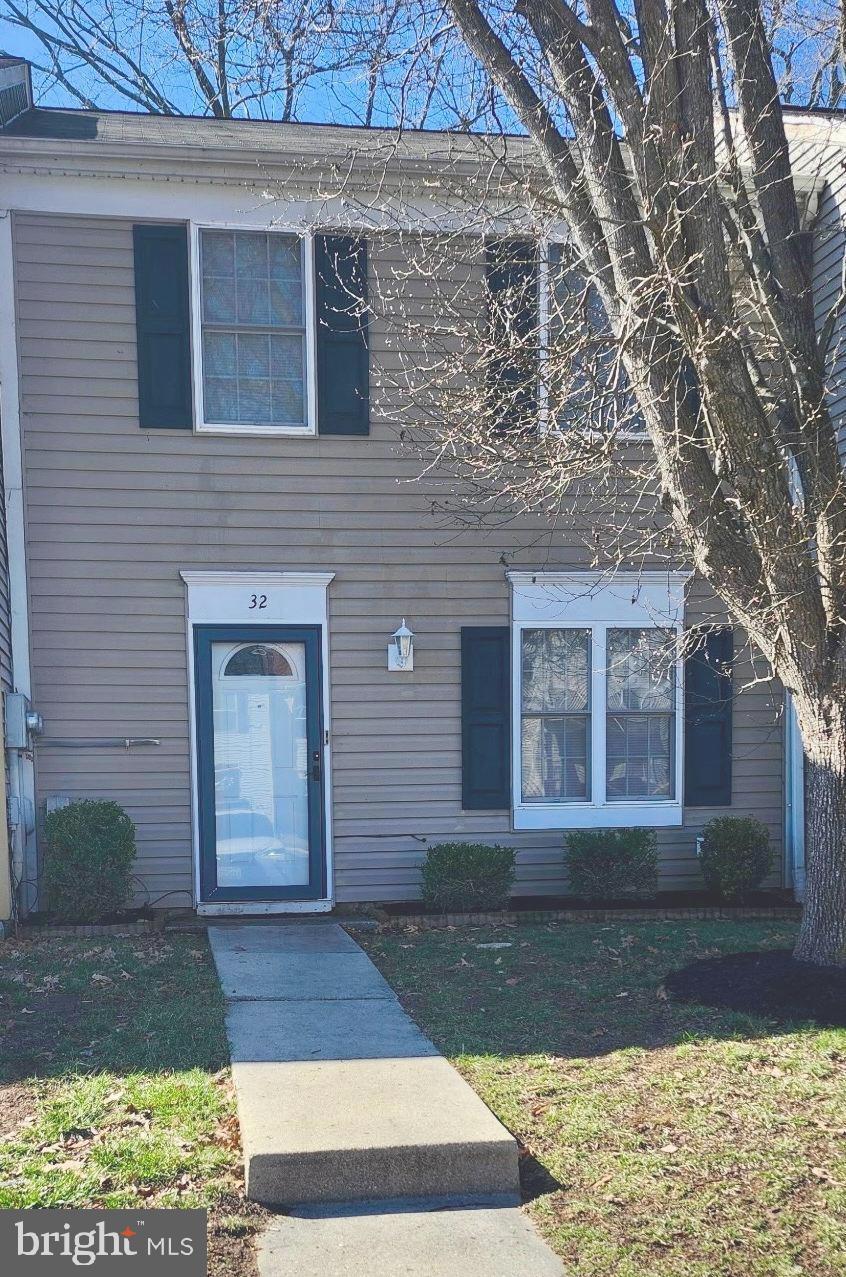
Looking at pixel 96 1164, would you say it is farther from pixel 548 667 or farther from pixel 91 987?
pixel 548 667

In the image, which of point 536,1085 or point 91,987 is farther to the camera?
point 91,987

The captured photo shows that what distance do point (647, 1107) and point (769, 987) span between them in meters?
1.56

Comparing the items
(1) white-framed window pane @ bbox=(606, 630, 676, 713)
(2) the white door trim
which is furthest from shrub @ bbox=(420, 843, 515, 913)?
(1) white-framed window pane @ bbox=(606, 630, 676, 713)

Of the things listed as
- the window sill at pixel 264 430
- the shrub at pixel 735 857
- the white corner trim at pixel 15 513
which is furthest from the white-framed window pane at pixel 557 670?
the white corner trim at pixel 15 513

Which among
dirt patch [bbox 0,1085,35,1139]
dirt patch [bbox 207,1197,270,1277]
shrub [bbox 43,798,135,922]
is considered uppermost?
shrub [bbox 43,798,135,922]

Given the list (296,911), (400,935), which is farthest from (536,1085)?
(296,911)

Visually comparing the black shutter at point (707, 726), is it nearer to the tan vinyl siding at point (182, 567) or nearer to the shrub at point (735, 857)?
the shrub at point (735, 857)

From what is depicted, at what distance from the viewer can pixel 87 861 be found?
774 cm

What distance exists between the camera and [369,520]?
28.5ft

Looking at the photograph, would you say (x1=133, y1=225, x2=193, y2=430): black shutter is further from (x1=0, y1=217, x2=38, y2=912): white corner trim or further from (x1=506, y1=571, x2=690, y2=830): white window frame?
(x1=506, y1=571, x2=690, y2=830): white window frame

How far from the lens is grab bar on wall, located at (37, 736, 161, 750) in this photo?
8.22 metres

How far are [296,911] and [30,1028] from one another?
10.7ft
